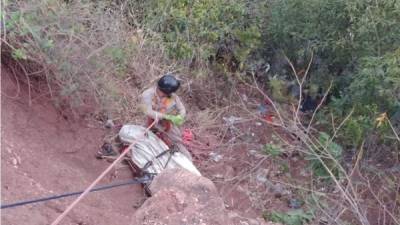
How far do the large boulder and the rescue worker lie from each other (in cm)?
80

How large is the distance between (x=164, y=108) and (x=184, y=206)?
4.29ft

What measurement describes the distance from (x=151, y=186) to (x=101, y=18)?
1731 millimetres

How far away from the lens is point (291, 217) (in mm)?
5297

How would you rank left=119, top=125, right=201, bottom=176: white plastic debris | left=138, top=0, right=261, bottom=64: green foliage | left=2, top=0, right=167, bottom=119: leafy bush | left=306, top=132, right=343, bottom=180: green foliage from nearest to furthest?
left=2, top=0, right=167, bottom=119: leafy bush → left=119, top=125, right=201, bottom=176: white plastic debris → left=306, top=132, right=343, bottom=180: green foliage → left=138, top=0, right=261, bottom=64: green foliage

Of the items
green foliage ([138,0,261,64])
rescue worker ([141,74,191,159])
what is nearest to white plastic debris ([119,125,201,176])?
rescue worker ([141,74,191,159])

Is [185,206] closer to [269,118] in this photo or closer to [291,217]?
[291,217]

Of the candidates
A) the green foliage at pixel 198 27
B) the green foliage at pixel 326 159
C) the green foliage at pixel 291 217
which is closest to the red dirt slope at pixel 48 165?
the green foliage at pixel 291 217

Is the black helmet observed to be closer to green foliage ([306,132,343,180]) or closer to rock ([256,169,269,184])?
green foliage ([306,132,343,180])

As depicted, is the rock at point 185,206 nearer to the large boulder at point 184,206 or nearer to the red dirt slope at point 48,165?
the large boulder at point 184,206

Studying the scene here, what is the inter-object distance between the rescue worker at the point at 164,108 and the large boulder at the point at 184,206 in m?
0.80

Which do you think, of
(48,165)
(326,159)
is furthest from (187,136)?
(48,165)

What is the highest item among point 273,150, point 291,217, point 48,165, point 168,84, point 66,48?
point 66,48

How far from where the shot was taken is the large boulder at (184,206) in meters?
3.87

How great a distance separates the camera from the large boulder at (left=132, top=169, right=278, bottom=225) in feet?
12.7
